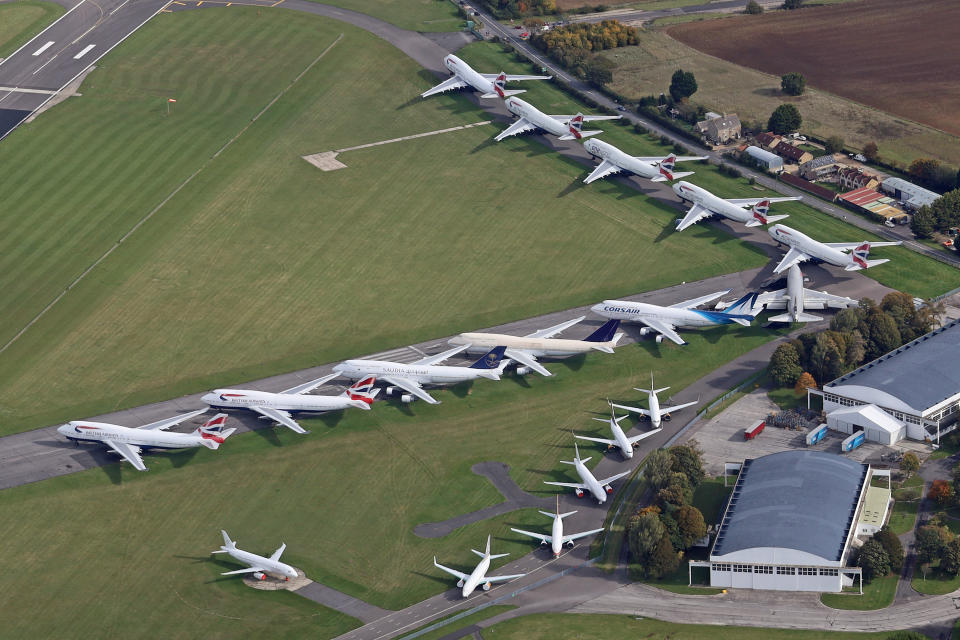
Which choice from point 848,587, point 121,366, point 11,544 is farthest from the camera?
point 121,366

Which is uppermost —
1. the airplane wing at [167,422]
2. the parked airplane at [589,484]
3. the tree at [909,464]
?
the airplane wing at [167,422]

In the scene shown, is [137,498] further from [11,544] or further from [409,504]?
[409,504]

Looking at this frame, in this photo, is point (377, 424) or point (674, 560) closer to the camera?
point (674, 560)

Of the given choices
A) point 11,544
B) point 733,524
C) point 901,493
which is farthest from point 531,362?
point 11,544

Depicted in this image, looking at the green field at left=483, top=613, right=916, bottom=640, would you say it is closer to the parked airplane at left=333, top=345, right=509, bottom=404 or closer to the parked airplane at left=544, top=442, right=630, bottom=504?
the parked airplane at left=544, top=442, right=630, bottom=504

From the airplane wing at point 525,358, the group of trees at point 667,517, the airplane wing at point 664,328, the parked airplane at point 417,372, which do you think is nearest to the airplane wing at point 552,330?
the airplane wing at point 525,358

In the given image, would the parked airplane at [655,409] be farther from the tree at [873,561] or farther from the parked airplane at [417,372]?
the tree at [873,561]
